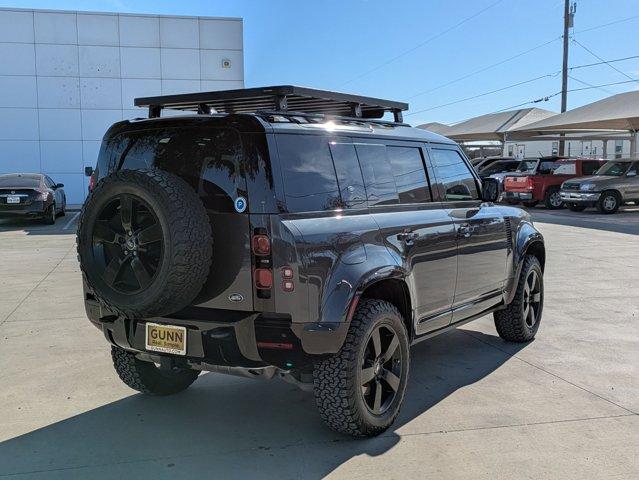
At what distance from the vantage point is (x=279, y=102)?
12.3 feet

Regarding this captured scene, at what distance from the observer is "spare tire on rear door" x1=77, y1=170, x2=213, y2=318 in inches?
126

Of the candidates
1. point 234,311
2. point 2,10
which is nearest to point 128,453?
point 234,311

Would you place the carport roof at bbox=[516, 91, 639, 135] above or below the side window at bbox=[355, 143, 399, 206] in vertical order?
above

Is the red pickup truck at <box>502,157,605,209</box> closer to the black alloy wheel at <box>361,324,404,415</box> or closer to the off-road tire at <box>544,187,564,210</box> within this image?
the off-road tire at <box>544,187,564,210</box>

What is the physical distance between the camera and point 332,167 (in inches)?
145

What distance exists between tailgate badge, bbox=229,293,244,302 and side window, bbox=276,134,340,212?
0.55 meters

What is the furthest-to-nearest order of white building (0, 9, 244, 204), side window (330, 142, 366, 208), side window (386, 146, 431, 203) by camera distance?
1. white building (0, 9, 244, 204)
2. side window (386, 146, 431, 203)
3. side window (330, 142, 366, 208)

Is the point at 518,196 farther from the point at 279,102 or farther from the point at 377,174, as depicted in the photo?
the point at 279,102

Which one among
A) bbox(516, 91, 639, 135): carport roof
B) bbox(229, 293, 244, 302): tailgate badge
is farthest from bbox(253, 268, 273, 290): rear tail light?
bbox(516, 91, 639, 135): carport roof

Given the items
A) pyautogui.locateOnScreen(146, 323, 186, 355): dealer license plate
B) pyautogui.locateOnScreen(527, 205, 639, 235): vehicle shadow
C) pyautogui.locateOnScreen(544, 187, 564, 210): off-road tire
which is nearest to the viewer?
pyautogui.locateOnScreen(146, 323, 186, 355): dealer license plate

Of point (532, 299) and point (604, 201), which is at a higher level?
point (604, 201)

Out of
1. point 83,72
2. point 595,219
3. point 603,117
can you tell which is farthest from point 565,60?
point 83,72

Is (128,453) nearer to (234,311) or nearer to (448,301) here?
(234,311)

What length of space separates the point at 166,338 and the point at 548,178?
72.1 ft
